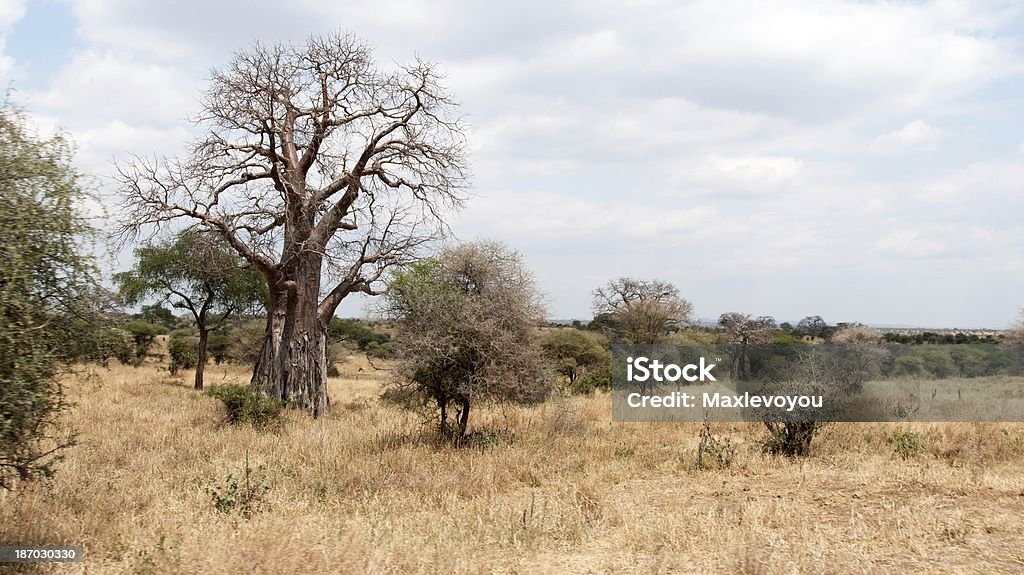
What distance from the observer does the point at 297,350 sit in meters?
16.5

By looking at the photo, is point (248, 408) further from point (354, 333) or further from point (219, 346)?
point (354, 333)

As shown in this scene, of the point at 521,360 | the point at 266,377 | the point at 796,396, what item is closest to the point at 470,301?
the point at 521,360

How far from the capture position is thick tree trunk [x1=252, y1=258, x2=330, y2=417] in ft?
53.8

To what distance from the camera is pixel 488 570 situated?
5871mm

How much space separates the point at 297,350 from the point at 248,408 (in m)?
2.67

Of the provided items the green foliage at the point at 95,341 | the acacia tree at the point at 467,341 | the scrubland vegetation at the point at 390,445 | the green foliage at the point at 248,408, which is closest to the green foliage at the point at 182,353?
the scrubland vegetation at the point at 390,445

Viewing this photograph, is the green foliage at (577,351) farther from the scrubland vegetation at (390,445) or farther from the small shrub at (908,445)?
the small shrub at (908,445)

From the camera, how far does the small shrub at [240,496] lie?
7.54 metres

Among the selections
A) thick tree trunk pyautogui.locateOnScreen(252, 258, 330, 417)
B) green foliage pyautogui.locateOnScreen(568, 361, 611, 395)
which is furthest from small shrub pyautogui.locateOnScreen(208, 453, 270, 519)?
green foliage pyautogui.locateOnScreen(568, 361, 611, 395)

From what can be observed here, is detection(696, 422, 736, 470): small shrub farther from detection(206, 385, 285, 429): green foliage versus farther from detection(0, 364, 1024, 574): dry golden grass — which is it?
detection(206, 385, 285, 429): green foliage

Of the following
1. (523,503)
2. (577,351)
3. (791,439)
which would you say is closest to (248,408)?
(523,503)

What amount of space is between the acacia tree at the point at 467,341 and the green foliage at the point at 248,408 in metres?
3.41

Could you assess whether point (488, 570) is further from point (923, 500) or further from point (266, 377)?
point (266, 377)

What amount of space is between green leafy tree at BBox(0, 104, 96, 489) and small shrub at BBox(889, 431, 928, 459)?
11.6m
